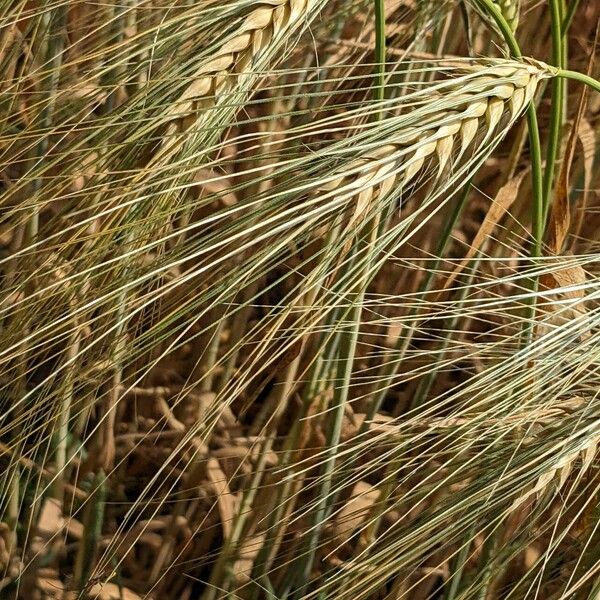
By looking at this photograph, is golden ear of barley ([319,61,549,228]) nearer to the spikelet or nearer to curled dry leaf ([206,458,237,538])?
the spikelet

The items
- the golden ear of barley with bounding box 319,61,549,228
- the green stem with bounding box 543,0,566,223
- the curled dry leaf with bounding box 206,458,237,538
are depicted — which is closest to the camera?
the golden ear of barley with bounding box 319,61,549,228

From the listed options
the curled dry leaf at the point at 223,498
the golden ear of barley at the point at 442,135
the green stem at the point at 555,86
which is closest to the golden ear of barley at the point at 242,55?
the golden ear of barley at the point at 442,135

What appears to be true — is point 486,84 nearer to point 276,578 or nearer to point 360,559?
point 360,559

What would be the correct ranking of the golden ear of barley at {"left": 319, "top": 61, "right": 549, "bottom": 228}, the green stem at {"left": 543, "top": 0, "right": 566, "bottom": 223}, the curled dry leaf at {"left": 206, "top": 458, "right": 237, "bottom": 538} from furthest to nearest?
the curled dry leaf at {"left": 206, "top": 458, "right": 237, "bottom": 538}
the green stem at {"left": 543, "top": 0, "right": 566, "bottom": 223}
the golden ear of barley at {"left": 319, "top": 61, "right": 549, "bottom": 228}

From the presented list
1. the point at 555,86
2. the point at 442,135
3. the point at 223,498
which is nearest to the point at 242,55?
the point at 442,135

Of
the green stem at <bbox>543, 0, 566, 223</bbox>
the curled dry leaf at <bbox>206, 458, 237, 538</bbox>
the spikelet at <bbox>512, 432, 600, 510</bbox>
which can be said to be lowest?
the curled dry leaf at <bbox>206, 458, 237, 538</bbox>

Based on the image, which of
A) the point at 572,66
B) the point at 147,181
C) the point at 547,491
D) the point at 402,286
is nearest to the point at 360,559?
the point at 547,491

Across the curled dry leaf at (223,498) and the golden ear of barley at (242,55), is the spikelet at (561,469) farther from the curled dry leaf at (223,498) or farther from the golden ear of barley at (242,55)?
the curled dry leaf at (223,498)

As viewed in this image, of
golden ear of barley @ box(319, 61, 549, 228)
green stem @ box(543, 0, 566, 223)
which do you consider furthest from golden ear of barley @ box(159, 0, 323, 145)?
green stem @ box(543, 0, 566, 223)
